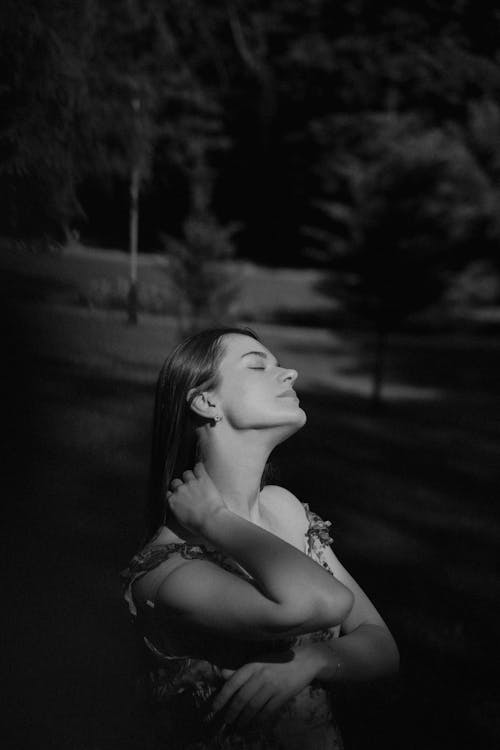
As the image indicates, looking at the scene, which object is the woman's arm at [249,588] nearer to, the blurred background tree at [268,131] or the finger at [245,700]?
the finger at [245,700]

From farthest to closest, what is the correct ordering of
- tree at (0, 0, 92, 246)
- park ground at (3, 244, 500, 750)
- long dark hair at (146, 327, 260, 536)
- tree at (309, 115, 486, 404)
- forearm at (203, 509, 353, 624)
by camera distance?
tree at (309, 115, 486, 404) → park ground at (3, 244, 500, 750) → tree at (0, 0, 92, 246) → long dark hair at (146, 327, 260, 536) → forearm at (203, 509, 353, 624)

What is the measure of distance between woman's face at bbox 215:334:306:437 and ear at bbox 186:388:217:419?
0.01 metres

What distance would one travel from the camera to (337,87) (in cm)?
2161

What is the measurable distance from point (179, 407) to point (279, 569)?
376 millimetres

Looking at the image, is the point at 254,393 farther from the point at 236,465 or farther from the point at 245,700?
the point at 245,700

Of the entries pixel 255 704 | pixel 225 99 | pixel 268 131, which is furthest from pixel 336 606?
pixel 268 131

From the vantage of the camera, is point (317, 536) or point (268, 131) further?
point (268, 131)

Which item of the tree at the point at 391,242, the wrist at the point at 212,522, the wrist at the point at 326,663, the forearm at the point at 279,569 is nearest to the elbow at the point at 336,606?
the forearm at the point at 279,569

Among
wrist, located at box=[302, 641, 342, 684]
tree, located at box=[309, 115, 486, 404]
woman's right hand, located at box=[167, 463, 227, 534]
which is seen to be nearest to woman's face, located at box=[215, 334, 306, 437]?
woman's right hand, located at box=[167, 463, 227, 534]

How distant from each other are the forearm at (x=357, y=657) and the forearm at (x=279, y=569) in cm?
12

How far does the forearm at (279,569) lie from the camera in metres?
1.47

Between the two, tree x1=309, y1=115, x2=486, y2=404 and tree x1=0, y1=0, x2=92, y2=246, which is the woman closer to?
tree x1=0, y1=0, x2=92, y2=246

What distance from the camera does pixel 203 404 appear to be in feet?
5.48

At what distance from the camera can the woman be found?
1508 millimetres
